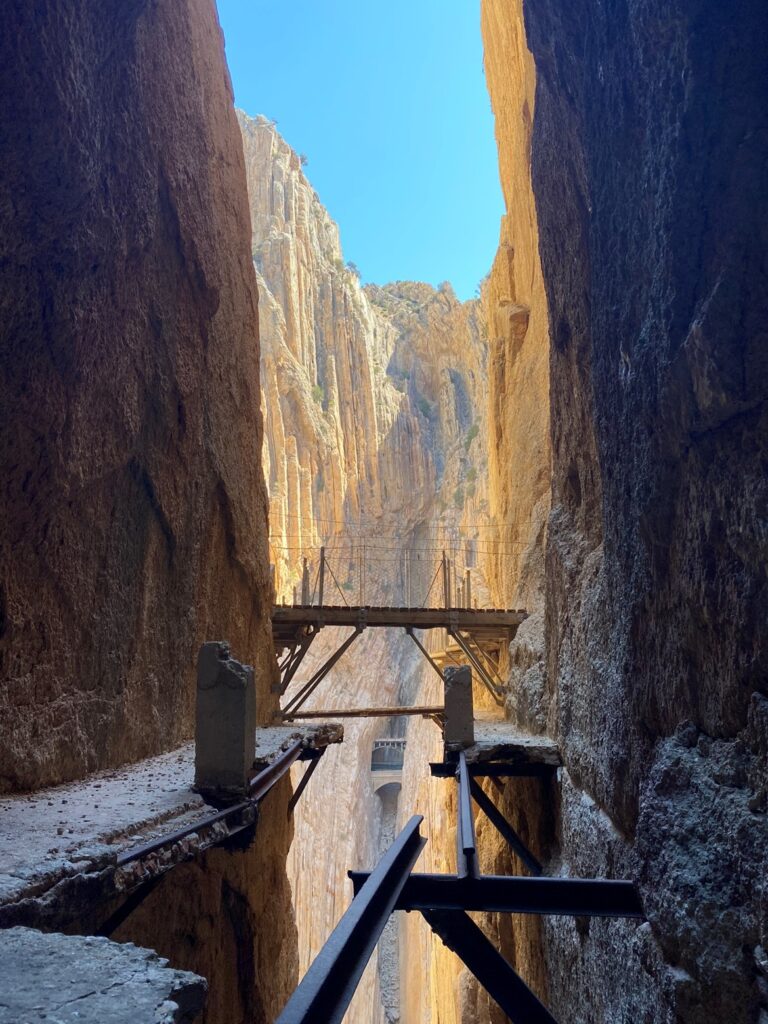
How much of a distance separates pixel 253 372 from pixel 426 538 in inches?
1117

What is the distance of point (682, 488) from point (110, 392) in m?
6.03

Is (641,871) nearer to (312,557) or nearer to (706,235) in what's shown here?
(706,235)

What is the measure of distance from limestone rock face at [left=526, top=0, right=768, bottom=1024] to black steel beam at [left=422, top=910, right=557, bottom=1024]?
0.63 m

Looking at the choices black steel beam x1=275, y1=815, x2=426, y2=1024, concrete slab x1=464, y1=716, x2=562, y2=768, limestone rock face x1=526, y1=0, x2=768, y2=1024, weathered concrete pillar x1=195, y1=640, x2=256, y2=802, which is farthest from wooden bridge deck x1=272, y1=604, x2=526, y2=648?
black steel beam x1=275, y1=815, x2=426, y2=1024

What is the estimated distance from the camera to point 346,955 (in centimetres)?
191

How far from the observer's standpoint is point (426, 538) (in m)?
41.6

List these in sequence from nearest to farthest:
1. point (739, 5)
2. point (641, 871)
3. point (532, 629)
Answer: point (739, 5)
point (641, 871)
point (532, 629)

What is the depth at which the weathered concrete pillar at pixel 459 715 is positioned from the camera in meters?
9.38

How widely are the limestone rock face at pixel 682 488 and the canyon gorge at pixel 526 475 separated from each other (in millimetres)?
18

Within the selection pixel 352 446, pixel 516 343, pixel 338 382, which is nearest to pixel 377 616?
pixel 516 343

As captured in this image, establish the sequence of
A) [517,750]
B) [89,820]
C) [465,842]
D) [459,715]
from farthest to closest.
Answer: [459,715] < [517,750] < [89,820] < [465,842]

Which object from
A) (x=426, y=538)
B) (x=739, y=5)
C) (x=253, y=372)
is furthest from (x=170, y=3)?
(x=426, y=538)

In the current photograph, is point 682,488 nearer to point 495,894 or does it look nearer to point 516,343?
point 495,894

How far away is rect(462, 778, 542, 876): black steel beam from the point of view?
313 inches
